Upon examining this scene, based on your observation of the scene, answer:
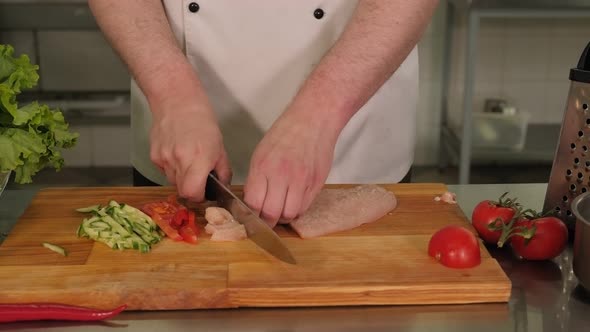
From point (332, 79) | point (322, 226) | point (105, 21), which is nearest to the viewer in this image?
point (322, 226)

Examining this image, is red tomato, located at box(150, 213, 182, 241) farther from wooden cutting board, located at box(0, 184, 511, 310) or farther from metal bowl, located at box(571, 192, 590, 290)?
metal bowl, located at box(571, 192, 590, 290)

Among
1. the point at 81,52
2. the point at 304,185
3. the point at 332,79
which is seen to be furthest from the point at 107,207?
the point at 81,52

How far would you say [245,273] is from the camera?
112 cm

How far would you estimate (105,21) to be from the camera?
156cm

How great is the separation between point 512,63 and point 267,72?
2.24 metres

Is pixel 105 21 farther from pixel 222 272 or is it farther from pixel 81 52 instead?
pixel 81 52

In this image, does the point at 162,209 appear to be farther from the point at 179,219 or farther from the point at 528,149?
the point at 528,149

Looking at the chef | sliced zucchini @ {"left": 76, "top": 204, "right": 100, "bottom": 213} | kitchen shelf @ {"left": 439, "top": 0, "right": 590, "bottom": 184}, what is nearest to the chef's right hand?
the chef

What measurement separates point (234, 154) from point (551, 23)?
2353 millimetres

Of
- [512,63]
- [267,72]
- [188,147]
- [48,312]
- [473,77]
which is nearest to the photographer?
[48,312]

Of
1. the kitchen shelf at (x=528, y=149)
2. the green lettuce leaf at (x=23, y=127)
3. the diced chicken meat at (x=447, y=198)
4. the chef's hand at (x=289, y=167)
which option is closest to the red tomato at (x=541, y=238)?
the diced chicken meat at (x=447, y=198)

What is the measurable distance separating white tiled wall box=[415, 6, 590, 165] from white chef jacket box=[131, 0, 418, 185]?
1918 mm

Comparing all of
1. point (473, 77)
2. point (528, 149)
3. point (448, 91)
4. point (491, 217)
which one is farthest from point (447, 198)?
point (448, 91)

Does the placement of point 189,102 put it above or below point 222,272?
above
